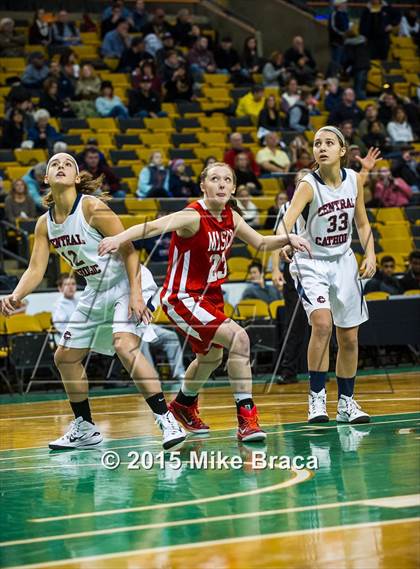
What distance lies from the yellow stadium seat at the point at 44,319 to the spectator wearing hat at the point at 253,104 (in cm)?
803

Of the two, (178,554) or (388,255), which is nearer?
(178,554)

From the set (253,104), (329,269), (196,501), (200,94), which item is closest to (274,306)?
(329,269)

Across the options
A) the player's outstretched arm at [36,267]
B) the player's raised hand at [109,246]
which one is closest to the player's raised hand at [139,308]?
the player's raised hand at [109,246]

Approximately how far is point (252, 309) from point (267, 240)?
7.50 metres

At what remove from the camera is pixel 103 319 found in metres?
8.27

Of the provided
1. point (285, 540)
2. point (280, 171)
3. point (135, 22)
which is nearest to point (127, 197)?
point (280, 171)

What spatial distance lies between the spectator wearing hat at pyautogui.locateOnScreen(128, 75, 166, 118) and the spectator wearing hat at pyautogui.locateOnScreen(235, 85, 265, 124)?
1.69m

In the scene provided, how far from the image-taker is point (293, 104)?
71.2 feet

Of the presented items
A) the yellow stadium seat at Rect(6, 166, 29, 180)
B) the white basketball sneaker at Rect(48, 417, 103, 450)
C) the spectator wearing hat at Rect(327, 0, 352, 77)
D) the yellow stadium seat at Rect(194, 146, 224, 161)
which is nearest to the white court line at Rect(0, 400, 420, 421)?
the white basketball sneaker at Rect(48, 417, 103, 450)

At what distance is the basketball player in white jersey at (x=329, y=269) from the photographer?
29.7 feet

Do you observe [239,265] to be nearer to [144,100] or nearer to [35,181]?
[35,181]

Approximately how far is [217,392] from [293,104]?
9.66m

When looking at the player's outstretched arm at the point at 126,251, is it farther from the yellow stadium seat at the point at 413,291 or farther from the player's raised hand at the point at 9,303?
the yellow stadium seat at the point at 413,291

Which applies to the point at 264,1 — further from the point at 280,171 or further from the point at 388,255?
the point at 388,255
